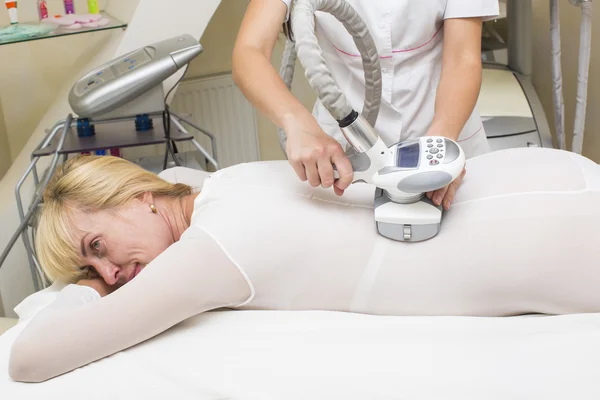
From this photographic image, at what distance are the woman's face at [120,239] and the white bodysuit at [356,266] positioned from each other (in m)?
0.20

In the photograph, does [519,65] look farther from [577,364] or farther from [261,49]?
[577,364]

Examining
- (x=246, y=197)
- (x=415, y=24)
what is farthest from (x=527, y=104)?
(x=246, y=197)

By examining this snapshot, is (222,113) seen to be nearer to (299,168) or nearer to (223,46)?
(223,46)

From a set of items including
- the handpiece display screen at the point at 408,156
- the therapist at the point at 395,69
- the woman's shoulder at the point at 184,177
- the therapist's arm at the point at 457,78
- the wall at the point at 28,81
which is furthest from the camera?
the wall at the point at 28,81

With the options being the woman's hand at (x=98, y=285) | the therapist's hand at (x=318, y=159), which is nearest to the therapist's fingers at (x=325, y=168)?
the therapist's hand at (x=318, y=159)

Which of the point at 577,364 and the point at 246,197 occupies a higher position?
the point at 246,197

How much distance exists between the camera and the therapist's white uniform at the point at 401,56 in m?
1.55

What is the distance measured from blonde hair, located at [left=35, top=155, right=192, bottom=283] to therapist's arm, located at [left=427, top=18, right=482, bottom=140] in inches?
24.5

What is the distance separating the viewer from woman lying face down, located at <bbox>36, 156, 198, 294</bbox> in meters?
1.46

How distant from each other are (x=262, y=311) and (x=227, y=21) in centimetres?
227

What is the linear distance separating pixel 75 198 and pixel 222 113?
1927 mm

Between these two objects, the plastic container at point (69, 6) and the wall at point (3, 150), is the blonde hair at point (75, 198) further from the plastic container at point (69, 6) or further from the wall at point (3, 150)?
the wall at point (3, 150)

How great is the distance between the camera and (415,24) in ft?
5.15

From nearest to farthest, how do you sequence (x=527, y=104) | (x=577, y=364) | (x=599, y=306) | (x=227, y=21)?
(x=577, y=364), (x=599, y=306), (x=527, y=104), (x=227, y=21)
